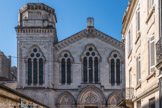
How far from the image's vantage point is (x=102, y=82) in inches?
1640

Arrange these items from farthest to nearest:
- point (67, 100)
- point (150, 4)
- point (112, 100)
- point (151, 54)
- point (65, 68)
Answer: point (65, 68) < point (67, 100) < point (112, 100) < point (150, 4) < point (151, 54)

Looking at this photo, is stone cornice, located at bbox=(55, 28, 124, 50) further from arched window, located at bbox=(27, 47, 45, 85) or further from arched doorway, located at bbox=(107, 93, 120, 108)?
arched doorway, located at bbox=(107, 93, 120, 108)

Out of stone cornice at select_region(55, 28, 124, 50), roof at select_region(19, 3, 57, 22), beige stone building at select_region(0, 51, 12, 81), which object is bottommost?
beige stone building at select_region(0, 51, 12, 81)

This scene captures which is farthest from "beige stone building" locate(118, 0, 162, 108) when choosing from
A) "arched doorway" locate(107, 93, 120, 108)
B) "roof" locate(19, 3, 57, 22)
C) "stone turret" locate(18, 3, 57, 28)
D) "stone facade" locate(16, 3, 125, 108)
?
"roof" locate(19, 3, 57, 22)

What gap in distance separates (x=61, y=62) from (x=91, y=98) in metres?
6.27

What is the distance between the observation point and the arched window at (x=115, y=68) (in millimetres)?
41562

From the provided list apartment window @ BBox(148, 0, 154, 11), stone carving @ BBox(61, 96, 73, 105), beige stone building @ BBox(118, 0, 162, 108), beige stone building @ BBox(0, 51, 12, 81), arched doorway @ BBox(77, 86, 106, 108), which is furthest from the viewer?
beige stone building @ BBox(0, 51, 12, 81)

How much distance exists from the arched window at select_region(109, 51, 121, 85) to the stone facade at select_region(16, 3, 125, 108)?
0.44 ft

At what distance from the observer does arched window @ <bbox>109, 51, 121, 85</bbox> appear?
4156cm

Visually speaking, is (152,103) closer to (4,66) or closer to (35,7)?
(35,7)

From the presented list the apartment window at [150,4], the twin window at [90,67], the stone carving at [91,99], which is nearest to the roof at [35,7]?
the twin window at [90,67]

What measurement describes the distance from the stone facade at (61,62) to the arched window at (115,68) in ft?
0.44

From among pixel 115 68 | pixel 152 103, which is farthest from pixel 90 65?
pixel 152 103

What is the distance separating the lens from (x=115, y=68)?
4162cm
